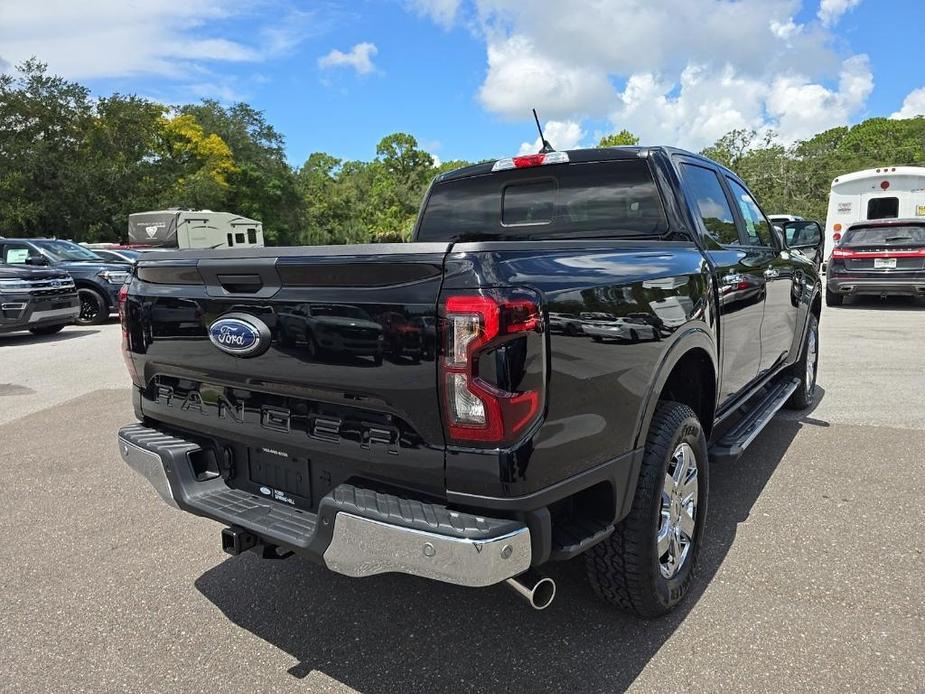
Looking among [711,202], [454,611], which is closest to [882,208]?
[711,202]

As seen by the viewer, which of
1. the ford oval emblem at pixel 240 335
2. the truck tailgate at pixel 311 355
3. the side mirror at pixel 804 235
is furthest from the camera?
the side mirror at pixel 804 235

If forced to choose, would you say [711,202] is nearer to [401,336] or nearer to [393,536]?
[401,336]

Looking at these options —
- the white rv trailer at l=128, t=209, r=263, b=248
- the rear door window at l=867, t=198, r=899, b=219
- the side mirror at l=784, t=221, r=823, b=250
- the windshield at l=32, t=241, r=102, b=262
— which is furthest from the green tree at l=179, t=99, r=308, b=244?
the side mirror at l=784, t=221, r=823, b=250

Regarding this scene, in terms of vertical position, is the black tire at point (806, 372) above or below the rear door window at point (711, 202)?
below

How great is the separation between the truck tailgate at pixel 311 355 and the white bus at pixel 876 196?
16616mm

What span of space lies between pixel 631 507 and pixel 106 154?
119 feet

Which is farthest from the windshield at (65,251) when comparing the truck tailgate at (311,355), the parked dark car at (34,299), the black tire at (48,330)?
the truck tailgate at (311,355)

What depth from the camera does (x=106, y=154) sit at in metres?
32.8

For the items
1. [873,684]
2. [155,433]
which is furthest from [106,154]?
[873,684]

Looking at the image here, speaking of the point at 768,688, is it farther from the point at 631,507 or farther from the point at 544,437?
the point at 544,437

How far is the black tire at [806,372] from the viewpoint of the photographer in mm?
5477

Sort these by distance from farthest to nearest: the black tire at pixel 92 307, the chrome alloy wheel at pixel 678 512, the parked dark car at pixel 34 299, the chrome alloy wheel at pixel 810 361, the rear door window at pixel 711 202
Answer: the black tire at pixel 92 307, the parked dark car at pixel 34 299, the chrome alloy wheel at pixel 810 361, the rear door window at pixel 711 202, the chrome alloy wheel at pixel 678 512

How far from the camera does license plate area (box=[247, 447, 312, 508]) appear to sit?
96.6 inches

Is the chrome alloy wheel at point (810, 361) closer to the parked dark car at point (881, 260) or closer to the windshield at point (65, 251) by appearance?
the parked dark car at point (881, 260)
